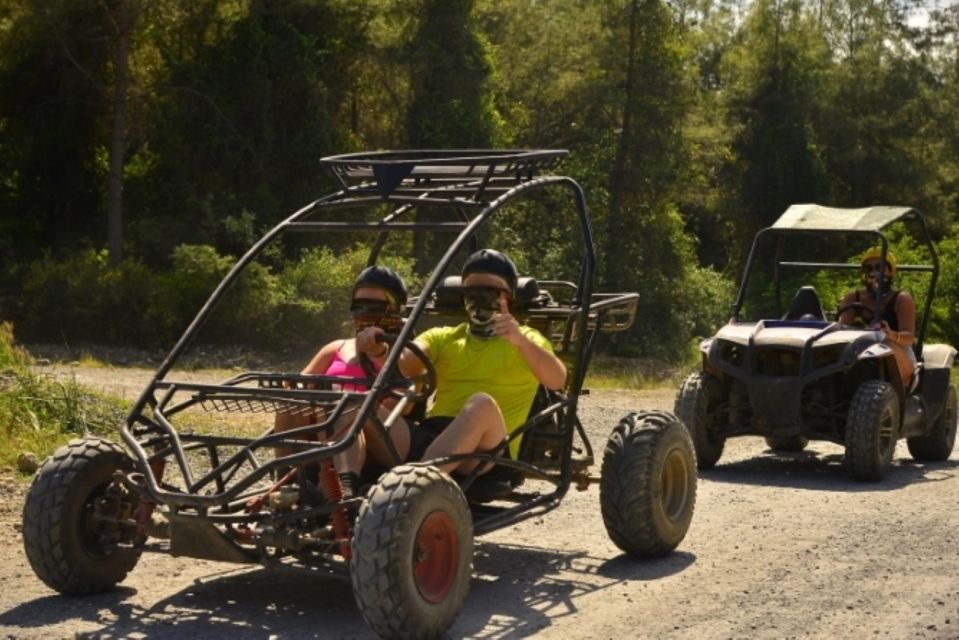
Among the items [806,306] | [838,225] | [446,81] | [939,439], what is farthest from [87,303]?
[939,439]

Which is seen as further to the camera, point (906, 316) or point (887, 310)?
point (887, 310)

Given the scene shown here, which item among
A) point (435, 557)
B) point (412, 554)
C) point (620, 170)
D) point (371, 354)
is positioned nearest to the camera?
point (412, 554)

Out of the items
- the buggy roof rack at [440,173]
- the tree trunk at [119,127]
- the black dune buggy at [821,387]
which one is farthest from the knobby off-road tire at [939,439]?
the tree trunk at [119,127]

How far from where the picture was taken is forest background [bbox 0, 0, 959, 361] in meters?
32.0

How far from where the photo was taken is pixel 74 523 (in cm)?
716

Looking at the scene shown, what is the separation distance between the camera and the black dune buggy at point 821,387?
12328 mm

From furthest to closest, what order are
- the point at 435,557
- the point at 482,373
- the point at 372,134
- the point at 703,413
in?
the point at 372,134 → the point at 703,413 → the point at 482,373 → the point at 435,557

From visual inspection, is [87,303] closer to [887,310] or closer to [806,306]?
[806,306]

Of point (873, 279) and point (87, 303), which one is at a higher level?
point (873, 279)

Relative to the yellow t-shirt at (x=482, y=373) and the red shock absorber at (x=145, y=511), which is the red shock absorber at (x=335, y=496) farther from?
the yellow t-shirt at (x=482, y=373)

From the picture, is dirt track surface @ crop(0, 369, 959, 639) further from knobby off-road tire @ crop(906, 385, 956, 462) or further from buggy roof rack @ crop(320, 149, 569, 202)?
knobby off-road tire @ crop(906, 385, 956, 462)

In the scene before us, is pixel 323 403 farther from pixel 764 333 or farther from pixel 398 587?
pixel 764 333

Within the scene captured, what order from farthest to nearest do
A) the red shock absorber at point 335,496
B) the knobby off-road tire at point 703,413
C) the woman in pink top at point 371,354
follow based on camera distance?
the knobby off-road tire at point 703,413 < the woman in pink top at point 371,354 < the red shock absorber at point 335,496

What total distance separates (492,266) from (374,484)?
1406 millimetres
